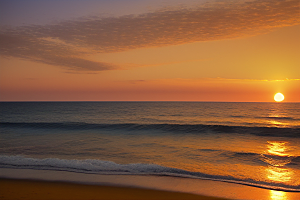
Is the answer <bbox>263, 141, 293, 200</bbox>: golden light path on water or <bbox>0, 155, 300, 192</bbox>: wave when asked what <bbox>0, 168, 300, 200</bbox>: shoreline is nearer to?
<bbox>263, 141, 293, 200</bbox>: golden light path on water

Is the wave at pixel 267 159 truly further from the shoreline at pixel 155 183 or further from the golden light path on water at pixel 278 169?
the shoreline at pixel 155 183

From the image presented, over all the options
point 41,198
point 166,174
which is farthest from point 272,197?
point 41,198

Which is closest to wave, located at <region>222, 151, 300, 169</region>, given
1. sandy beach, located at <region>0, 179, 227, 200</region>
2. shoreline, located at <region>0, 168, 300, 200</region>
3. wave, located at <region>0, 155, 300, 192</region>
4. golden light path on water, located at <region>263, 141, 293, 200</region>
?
golden light path on water, located at <region>263, 141, 293, 200</region>

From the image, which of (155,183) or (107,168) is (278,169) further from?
(107,168)

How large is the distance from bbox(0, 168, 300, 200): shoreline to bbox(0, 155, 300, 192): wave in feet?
1.21

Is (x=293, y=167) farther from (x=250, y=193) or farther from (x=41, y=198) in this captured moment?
(x=41, y=198)

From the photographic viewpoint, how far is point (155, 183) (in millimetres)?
8188

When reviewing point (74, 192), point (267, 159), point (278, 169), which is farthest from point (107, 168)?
point (267, 159)

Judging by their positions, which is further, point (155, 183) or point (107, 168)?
point (107, 168)

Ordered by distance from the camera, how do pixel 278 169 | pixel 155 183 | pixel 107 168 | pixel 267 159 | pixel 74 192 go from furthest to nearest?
1. pixel 267 159
2. pixel 278 169
3. pixel 107 168
4. pixel 155 183
5. pixel 74 192

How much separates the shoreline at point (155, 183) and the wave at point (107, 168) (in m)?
0.37

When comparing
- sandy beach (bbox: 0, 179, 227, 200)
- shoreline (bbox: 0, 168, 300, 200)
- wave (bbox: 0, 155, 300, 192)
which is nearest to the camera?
sandy beach (bbox: 0, 179, 227, 200)

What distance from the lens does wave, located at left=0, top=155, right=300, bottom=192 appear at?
28.7ft

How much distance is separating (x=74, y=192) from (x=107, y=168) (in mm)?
2645
